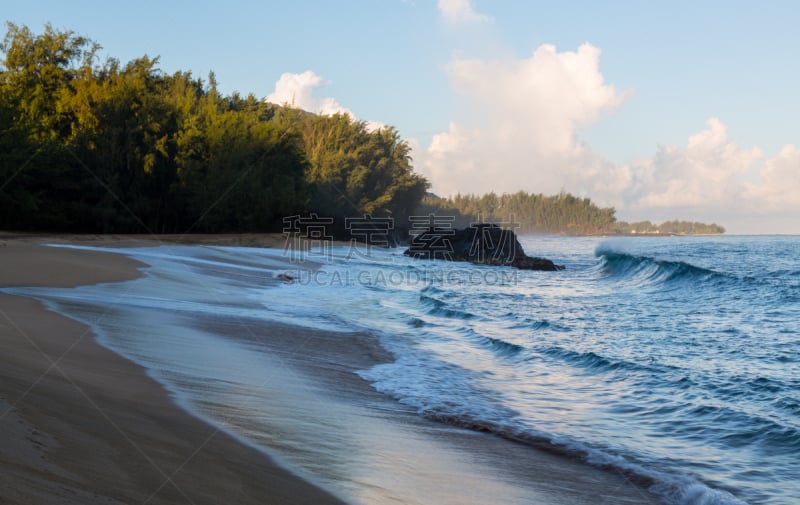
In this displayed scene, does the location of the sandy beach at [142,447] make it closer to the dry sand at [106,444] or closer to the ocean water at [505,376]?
the dry sand at [106,444]

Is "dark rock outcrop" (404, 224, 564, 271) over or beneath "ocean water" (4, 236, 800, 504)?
over

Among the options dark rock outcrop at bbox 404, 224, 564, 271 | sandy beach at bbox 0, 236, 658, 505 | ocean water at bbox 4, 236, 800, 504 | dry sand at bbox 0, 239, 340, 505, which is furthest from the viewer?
dark rock outcrop at bbox 404, 224, 564, 271

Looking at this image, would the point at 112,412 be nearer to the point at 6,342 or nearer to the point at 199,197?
the point at 6,342

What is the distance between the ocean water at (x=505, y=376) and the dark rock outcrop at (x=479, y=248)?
63.2 feet

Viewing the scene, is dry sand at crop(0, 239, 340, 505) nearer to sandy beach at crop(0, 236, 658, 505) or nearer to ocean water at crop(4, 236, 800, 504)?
sandy beach at crop(0, 236, 658, 505)

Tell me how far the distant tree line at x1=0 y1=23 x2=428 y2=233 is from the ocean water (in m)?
19.3

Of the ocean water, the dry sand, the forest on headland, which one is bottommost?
the ocean water

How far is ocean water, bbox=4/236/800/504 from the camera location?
4.69 m

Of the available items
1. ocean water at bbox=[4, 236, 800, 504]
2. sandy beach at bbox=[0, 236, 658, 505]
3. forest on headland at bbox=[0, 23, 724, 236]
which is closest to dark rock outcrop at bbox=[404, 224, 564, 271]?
forest on headland at bbox=[0, 23, 724, 236]

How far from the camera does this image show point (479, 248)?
4012 centimetres

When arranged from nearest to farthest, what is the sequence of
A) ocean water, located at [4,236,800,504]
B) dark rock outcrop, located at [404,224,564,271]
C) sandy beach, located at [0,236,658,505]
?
1. sandy beach, located at [0,236,658,505]
2. ocean water, located at [4,236,800,504]
3. dark rock outcrop, located at [404,224,564,271]

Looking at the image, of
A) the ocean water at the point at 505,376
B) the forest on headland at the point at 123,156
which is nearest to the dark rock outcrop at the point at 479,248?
the forest on headland at the point at 123,156

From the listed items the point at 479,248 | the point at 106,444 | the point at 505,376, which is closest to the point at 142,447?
the point at 106,444

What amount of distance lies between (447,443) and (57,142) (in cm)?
3373
